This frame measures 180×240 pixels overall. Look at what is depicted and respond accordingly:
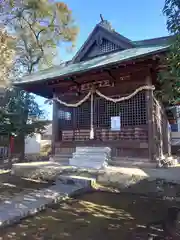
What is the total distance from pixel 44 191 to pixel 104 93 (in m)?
5.00

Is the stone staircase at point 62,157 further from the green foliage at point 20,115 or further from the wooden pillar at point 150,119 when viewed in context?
the green foliage at point 20,115

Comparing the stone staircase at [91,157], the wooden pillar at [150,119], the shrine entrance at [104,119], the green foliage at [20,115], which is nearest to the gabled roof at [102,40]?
the shrine entrance at [104,119]

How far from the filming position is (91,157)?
7.57m

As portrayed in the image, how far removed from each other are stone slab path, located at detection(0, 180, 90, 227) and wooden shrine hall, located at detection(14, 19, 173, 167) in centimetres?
298

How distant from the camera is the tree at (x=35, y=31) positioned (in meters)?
14.2

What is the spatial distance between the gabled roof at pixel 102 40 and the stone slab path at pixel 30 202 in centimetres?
704

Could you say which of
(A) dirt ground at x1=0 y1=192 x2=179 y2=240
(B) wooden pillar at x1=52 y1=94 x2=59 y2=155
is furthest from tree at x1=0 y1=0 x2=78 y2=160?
(A) dirt ground at x1=0 y1=192 x2=179 y2=240

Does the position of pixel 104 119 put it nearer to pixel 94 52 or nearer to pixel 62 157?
pixel 62 157

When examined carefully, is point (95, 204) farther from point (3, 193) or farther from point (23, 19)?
point (23, 19)

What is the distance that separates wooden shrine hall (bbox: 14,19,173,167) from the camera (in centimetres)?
718

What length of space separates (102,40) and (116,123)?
4691 millimetres

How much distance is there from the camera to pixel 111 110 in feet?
28.3

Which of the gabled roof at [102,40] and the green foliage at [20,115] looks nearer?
the gabled roof at [102,40]

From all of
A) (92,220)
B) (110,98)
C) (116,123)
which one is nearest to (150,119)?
(116,123)
